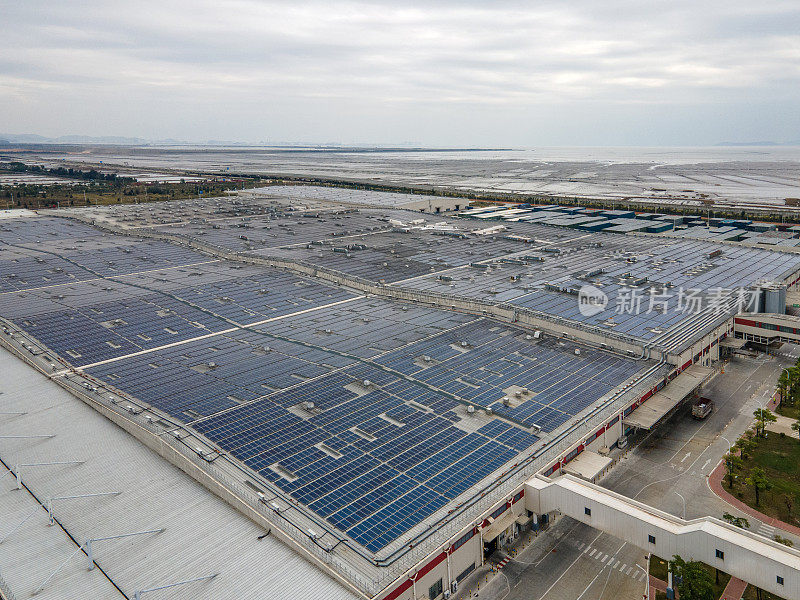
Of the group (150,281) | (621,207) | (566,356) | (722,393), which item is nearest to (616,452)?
(566,356)

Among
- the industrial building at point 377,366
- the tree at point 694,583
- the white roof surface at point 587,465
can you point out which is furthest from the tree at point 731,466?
the tree at point 694,583

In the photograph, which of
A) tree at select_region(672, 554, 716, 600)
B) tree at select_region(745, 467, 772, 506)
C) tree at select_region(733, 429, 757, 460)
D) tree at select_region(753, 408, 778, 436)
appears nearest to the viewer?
tree at select_region(672, 554, 716, 600)

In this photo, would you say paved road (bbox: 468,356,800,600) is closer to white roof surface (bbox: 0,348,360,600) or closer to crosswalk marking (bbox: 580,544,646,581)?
crosswalk marking (bbox: 580,544,646,581)

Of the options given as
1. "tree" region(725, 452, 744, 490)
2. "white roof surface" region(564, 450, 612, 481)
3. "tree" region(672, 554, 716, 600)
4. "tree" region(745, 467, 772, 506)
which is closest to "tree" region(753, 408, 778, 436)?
"tree" region(725, 452, 744, 490)

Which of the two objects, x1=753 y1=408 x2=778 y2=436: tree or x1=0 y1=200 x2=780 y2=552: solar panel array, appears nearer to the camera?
x1=0 y1=200 x2=780 y2=552: solar panel array

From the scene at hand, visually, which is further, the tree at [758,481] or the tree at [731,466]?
the tree at [731,466]

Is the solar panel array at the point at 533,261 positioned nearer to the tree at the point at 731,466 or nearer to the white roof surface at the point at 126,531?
the tree at the point at 731,466

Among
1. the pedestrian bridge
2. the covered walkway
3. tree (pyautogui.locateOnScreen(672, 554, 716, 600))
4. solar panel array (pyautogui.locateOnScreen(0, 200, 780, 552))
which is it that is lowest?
tree (pyautogui.locateOnScreen(672, 554, 716, 600))
